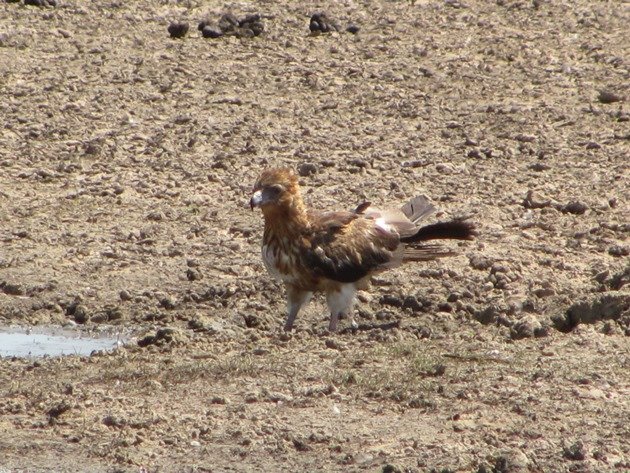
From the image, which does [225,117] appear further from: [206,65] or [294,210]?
[294,210]

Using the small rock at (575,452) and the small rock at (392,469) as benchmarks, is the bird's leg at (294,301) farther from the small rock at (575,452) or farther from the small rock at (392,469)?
the small rock at (575,452)

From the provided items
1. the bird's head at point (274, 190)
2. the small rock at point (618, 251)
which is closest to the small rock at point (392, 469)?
the bird's head at point (274, 190)

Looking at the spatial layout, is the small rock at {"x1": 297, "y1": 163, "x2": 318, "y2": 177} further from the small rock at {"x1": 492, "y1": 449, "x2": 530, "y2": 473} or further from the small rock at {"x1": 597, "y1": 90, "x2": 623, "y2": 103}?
the small rock at {"x1": 492, "y1": 449, "x2": 530, "y2": 473}

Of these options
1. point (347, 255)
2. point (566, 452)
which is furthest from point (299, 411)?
point (347, 255)

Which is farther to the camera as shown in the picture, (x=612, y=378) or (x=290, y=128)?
(x=290, y=128)

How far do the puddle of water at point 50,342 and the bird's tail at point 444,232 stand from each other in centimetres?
205

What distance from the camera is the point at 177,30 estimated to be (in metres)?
16.5

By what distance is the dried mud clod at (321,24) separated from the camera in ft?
55.5

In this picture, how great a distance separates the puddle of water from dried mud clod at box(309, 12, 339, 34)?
23.8ft

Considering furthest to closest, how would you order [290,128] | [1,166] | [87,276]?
1. [290,128]
2. [1,166]
3. [87,276]

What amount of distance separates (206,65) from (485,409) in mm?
8131

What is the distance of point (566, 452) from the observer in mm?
7656

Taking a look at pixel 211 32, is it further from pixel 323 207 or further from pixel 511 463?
pixel 511 463

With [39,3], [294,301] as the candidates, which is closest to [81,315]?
[294,301]
